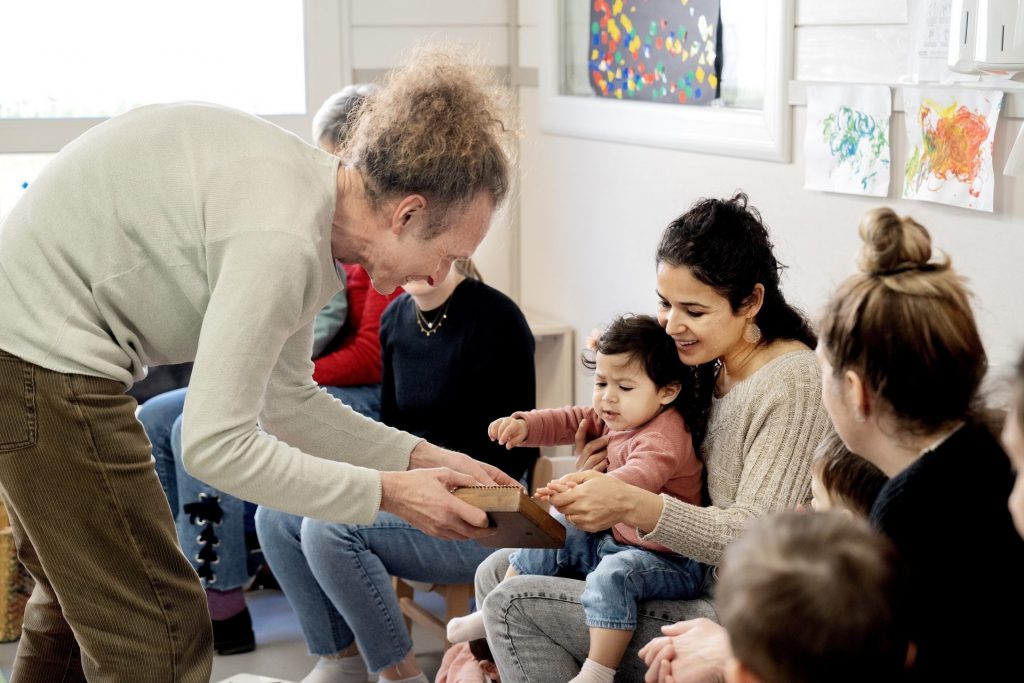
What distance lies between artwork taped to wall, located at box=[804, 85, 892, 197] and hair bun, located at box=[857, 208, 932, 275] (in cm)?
91

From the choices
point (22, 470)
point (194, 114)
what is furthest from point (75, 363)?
point (194, 114)

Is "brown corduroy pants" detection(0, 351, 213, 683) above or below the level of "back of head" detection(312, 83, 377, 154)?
below

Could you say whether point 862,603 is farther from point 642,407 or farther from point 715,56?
point 715,56

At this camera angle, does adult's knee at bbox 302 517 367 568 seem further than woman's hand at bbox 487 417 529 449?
Yes

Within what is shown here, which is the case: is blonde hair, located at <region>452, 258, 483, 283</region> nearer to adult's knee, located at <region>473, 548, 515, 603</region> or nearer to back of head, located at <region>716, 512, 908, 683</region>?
adult's knee, located at <region>473, 548, 515, 603</region>

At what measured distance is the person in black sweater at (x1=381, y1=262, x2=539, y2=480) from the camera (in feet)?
8.99

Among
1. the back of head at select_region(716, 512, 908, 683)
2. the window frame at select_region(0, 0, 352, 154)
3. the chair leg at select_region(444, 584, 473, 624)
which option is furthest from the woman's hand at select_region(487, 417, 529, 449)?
the window frame at select_region(0, 0, 352, 154)

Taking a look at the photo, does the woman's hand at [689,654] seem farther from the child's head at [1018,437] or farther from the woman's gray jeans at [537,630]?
the child's head at [1018,437]

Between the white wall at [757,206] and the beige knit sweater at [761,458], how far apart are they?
13.3 inches

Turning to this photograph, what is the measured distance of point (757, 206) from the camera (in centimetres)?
285

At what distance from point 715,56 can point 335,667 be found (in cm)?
176

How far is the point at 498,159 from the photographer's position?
190 cm

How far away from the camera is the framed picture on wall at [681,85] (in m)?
2.75

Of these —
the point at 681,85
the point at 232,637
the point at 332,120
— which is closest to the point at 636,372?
the point at 681,85
